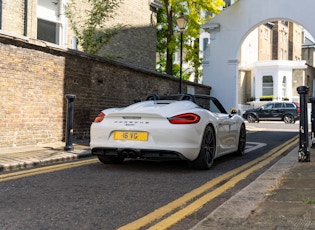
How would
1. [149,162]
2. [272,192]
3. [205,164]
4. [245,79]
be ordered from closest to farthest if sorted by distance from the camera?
1. [272,192]
2. [205,164]
3. [149,162]
4. [245,79]

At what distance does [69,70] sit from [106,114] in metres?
4.58

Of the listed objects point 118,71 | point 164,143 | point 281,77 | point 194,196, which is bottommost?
point 194,196

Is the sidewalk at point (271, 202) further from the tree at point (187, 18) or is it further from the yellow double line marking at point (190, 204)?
the tree at point (187, 18)

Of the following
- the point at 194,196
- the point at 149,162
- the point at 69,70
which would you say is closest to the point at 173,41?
the point at 69,70

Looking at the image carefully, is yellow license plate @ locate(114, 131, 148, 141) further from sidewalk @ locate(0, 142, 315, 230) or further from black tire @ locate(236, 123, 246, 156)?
black tire @ locate(236, 123, 246, 156)

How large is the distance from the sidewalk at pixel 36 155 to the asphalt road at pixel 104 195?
31.6 inches

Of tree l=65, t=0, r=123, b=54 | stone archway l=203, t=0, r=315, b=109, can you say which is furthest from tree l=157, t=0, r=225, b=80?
tree l=65, t=0, r=123, b=54

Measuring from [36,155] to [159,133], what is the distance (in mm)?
2930

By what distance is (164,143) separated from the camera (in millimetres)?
6051

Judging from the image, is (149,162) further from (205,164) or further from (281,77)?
(281,77)

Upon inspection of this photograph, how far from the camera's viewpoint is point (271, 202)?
4016mm

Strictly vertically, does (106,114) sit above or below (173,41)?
below

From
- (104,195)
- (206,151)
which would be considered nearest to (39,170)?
(104,195)

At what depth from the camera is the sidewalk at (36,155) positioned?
21.8 feet
